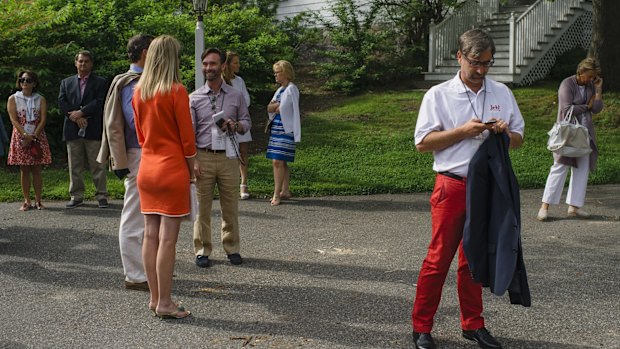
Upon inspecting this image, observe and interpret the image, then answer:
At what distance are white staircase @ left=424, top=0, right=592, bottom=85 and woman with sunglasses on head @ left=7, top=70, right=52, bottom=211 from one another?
37.5ft

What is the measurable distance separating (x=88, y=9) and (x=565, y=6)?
12018 mm

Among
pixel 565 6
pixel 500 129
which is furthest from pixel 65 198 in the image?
pixel 565 6

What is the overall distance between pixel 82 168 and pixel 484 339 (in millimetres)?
7429

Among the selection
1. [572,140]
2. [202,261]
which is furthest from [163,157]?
[572,140]

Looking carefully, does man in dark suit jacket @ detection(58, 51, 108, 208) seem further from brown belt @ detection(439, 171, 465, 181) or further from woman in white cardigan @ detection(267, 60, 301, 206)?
brown belt @ detection(439, 171, 465, 181)

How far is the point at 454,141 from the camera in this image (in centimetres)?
500

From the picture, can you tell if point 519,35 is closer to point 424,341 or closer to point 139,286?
point 139,286

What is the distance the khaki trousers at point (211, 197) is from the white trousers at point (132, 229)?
2.84ft

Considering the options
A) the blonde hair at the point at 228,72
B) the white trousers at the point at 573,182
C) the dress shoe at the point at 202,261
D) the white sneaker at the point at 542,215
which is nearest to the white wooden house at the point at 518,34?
the white trousers at the point at 573,182

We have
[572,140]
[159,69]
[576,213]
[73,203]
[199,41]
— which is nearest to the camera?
[159,69]

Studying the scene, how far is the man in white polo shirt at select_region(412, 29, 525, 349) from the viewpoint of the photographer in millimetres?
5039

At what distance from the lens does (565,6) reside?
69.4 ft

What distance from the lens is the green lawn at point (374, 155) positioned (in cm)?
1225

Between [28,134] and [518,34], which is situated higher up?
[518,34]
